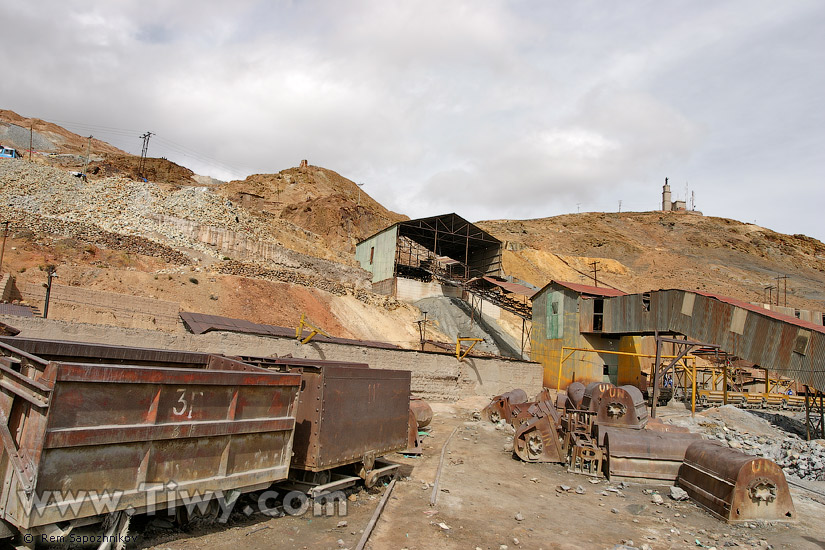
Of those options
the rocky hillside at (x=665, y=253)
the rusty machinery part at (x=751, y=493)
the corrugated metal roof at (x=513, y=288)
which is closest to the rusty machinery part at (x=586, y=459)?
the rusty machinery part at (x=751, y=493)

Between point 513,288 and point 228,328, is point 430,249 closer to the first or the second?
point 513,288

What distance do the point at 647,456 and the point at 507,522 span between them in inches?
187

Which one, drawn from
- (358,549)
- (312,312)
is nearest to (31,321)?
(358,549)

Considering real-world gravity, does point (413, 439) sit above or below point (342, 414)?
below

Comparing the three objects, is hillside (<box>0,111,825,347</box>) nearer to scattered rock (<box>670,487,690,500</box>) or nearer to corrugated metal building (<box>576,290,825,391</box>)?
corrugated metal building (<box>576,290,825,391</box>)

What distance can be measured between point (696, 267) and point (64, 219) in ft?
238

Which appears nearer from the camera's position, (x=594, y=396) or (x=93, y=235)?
(x=594, y=396)

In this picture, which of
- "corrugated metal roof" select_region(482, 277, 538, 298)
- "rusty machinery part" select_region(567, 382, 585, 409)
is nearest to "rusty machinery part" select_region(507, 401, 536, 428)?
"rusty machinery part" select_region(567, 382, 585, 409)

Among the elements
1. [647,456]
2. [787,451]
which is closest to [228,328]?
[647,456]

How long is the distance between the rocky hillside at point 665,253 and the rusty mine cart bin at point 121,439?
2113 inches

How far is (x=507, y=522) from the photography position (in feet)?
22.8

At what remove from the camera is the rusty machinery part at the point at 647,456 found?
996 centimetres

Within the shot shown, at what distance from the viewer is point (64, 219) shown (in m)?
33.3

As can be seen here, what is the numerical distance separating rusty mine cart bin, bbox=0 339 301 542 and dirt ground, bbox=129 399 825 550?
0.62 meters
